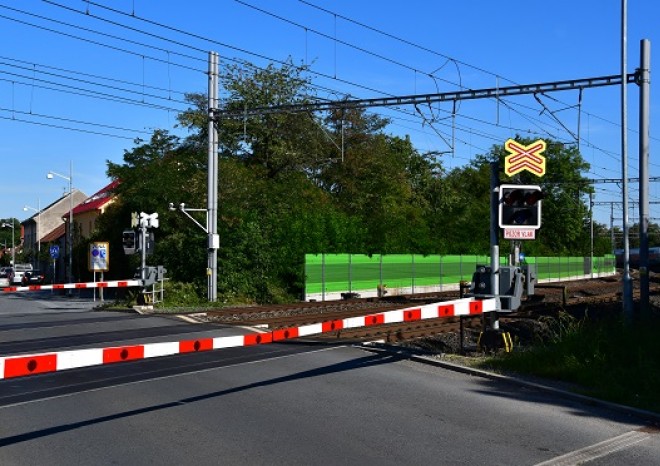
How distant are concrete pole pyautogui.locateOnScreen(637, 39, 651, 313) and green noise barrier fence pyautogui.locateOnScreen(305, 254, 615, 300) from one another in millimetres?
17402

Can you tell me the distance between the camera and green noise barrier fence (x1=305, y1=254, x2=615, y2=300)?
3228 centimetres

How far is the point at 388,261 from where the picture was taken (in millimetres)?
37438

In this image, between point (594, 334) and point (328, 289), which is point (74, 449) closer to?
point (594, 334)

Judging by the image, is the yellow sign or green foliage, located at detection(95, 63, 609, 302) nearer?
the yellow sign

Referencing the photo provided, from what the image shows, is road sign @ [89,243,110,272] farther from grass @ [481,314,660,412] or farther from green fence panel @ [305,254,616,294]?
grass @ [481,314,660,412]

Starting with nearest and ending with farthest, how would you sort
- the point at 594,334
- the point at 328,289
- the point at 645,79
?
the point at 594,334 < the point at 645,79 < the point at 328,289

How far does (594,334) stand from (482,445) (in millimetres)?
5143

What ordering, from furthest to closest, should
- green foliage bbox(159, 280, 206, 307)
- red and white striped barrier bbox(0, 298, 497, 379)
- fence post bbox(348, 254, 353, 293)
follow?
fence post bbox(348, 254, 353, 293) < green foliage bbox(159, 280, 206, 307) < red and white striped barrier bbox(0, 298, 497, 379)

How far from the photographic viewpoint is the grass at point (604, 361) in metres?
9.15

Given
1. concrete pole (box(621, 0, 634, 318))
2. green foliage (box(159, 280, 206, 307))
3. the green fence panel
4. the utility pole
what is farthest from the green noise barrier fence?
concrete pole (box(621, 0, 634, 318))

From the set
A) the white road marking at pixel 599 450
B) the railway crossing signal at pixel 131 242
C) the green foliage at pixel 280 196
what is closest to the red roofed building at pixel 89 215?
the green foliage at pixel 280 196

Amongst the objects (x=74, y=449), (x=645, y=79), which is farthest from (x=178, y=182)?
(x=74, y=449)

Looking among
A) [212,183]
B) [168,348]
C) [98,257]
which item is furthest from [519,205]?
[98,257]

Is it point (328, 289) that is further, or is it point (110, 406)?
point (328, 289)
